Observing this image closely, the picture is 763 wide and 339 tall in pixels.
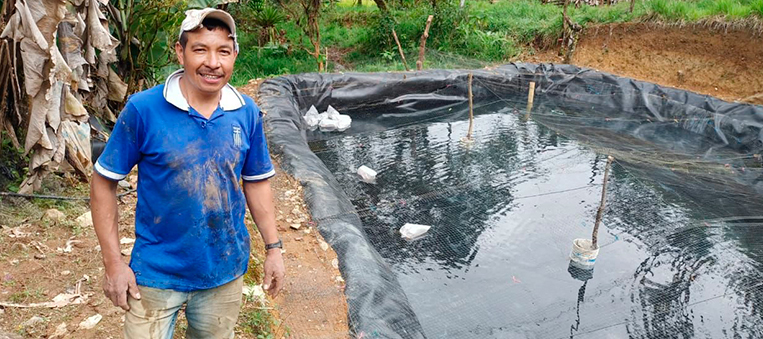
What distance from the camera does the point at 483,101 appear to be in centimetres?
845

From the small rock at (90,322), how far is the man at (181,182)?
3.50ft

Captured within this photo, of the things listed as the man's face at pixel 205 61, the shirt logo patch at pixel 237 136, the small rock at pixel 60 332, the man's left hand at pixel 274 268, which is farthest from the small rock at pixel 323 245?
the man's face at pixel 205 61

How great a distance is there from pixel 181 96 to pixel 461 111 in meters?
6.73

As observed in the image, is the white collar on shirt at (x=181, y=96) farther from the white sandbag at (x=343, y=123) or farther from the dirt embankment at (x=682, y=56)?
the dirt embankment at (x=682, y=56)

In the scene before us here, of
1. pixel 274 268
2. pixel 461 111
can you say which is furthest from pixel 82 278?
pixel 461 111

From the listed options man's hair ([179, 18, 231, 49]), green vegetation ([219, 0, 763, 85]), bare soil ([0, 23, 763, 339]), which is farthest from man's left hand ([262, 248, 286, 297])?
green vegetation ([219, 0, 763, 85])

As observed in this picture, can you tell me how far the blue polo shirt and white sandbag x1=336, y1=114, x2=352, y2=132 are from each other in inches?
210

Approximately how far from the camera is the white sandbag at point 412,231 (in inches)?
166

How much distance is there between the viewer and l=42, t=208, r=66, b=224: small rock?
10.7ft

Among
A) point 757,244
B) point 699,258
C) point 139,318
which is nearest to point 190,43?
point 139,318

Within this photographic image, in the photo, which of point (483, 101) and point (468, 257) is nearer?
point (468, 257)

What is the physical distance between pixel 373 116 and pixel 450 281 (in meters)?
4.22

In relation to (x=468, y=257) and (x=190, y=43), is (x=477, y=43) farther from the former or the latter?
(x=190, y=43)

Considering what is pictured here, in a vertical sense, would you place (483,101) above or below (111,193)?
below
